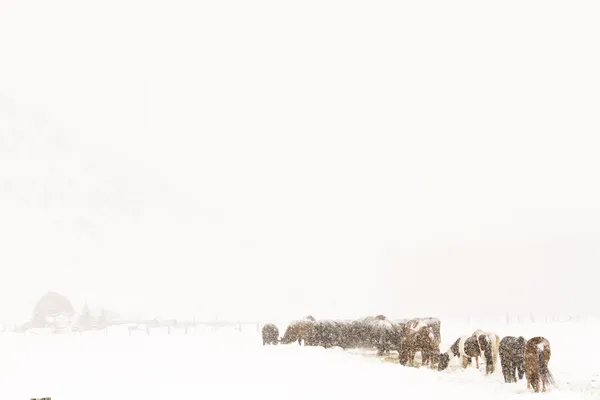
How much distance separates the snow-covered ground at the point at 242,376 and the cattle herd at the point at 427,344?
51 centimetres

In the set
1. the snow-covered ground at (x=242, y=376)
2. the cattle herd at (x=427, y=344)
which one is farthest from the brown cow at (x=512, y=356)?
the snow-covered ground at (x=242, y=376)

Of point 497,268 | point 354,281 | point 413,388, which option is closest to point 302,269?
point 354,281

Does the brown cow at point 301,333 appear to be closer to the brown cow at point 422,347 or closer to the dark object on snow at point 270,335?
the dark object on snow at point 270,335

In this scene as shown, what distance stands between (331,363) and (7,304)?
139241mm

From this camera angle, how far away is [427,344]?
71.5 feet

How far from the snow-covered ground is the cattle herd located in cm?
51

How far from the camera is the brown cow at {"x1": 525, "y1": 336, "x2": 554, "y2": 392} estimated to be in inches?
620

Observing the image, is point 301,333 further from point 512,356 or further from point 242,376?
point 512,356

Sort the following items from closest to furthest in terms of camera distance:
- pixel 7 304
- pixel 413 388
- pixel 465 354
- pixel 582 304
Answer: pixel 413 388 → pixel 465 354 → pixel 582 304 → pixel 7 304

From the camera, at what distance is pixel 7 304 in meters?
136

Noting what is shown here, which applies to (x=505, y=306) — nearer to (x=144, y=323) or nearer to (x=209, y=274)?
(x=144, y=323)

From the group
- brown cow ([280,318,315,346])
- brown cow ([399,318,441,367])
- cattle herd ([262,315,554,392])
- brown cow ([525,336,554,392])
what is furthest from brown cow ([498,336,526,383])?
brown cow ([280,318,315,346])

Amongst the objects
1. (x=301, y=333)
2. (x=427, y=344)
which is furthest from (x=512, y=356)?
(x=301, y=333)

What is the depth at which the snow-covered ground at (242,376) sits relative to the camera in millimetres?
15156
